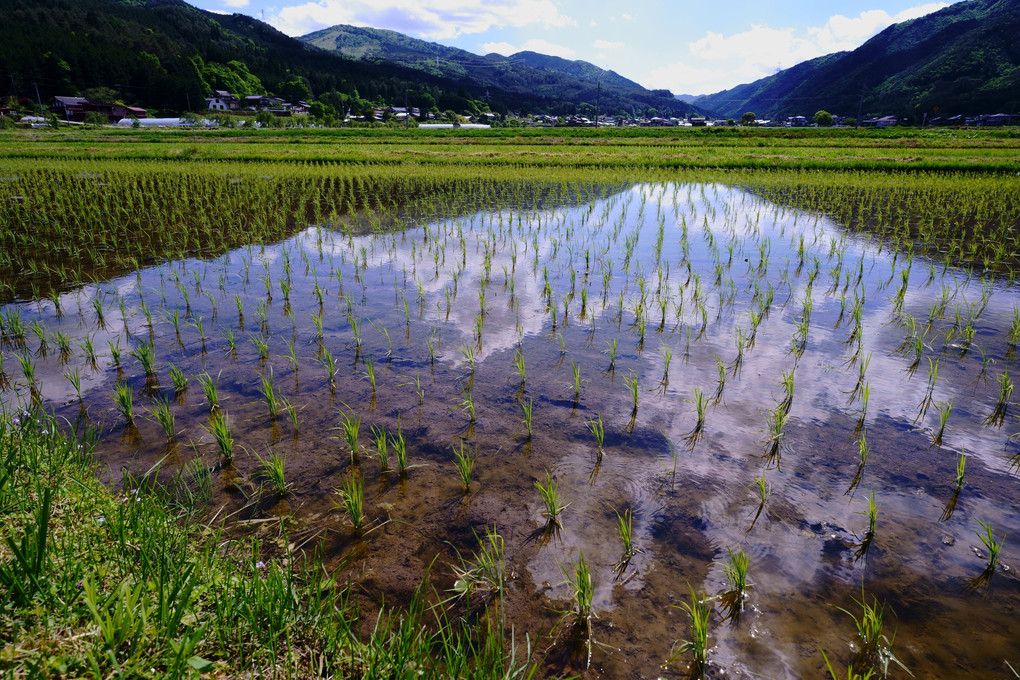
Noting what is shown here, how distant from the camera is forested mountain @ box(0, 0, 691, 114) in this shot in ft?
194

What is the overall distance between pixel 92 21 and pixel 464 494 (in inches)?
4408

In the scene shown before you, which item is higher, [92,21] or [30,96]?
[92,21]

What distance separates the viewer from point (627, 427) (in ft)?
10.2

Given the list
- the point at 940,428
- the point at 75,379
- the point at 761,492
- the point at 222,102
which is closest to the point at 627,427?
the point at 761,492

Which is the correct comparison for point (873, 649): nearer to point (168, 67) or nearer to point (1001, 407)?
point (1001, 407)

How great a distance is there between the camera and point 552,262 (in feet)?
21.7

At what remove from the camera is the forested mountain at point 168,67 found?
5928 centimetres

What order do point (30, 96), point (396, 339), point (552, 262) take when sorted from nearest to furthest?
1. point (396, 339)
2. point (552, 262)
3. point (30, 96)

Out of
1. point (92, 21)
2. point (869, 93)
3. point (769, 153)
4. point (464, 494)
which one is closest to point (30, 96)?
point (92, 21)

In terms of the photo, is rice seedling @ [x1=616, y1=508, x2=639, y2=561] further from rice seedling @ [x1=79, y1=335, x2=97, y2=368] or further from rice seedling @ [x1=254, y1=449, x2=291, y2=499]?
rice seedling @ [x1=79, y1=335, x2=97, y2=368]

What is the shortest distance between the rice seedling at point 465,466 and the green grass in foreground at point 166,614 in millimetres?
530

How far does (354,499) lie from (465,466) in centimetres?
57

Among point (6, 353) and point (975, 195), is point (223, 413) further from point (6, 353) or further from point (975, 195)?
point (975, 195)

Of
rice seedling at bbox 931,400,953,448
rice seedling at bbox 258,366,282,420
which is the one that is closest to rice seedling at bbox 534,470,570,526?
rice seedling at bbox 258,366,282,420
